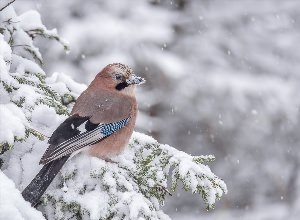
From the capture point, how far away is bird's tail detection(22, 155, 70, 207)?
3.55m

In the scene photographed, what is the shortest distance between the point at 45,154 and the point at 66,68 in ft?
20.6

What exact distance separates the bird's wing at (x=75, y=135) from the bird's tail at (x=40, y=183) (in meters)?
0.04

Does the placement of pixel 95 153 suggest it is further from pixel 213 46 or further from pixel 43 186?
pixel 213 46

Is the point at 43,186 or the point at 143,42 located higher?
the point at 143,42

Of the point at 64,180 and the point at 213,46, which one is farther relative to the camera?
the point at 213,46

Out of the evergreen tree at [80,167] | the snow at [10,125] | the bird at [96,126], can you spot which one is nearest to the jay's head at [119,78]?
the bird at [96,126]

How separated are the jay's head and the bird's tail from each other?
1286mm

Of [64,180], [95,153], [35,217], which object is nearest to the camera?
[35,217]

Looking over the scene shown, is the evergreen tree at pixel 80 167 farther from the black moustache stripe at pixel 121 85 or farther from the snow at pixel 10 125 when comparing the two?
the black moustache stripe at pixel 121 85

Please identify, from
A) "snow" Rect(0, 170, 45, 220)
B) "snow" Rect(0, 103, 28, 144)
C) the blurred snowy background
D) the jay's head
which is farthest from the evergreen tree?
the blurred snowy background

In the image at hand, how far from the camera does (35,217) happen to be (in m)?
3.04

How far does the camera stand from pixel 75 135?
4.17 m

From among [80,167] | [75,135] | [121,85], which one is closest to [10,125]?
[80,167]

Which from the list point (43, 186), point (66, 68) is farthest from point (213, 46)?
point (43, 186)
